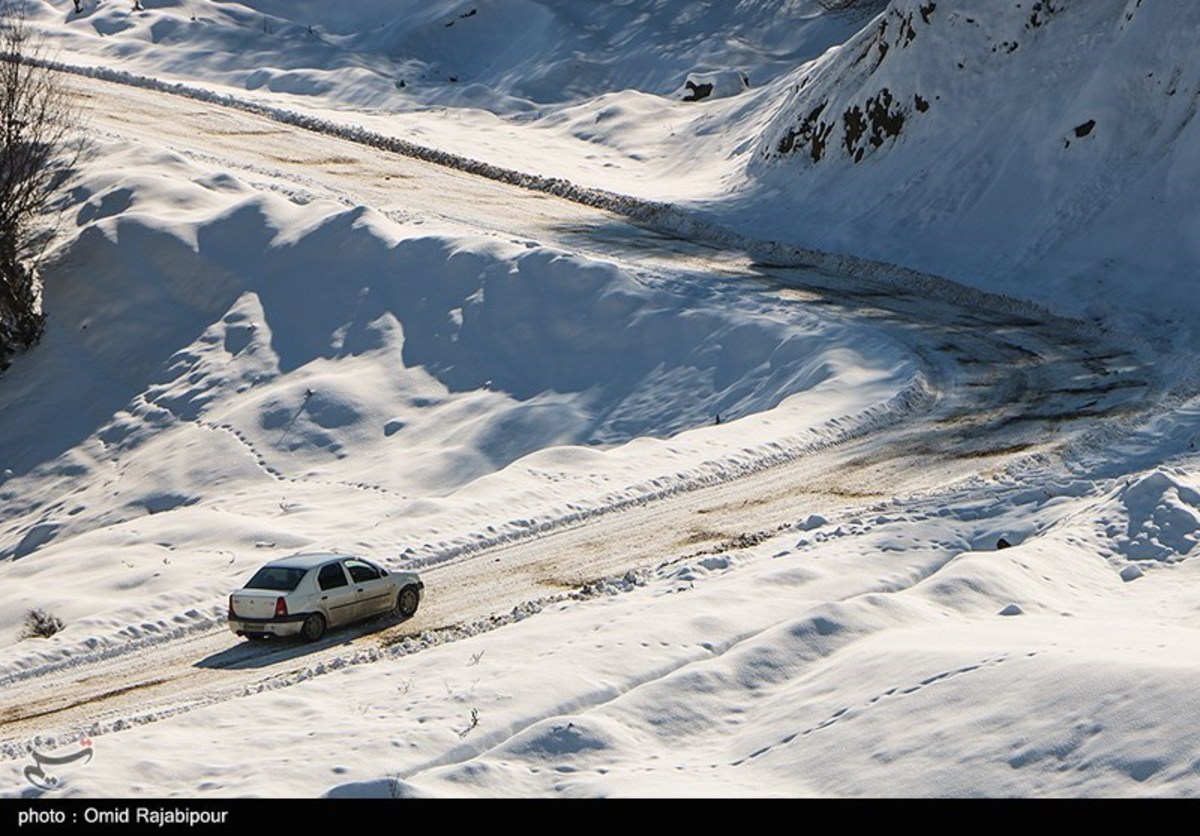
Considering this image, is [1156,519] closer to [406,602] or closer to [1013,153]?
[406,602]

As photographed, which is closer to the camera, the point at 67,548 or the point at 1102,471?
the point at 1102,471

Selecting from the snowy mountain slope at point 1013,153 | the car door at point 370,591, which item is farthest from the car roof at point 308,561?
the snowy mountain slope at point 1013,153

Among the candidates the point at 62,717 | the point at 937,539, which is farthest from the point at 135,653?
the point at 937,539

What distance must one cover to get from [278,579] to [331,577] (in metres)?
0.61

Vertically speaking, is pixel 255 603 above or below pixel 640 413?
below

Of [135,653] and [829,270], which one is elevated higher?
[829,270]

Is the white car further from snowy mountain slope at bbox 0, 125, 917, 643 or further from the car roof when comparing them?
snowy mountain slope at bbox 0, 125, 917, 643

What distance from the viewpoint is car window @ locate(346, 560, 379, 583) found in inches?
722

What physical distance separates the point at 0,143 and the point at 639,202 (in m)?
15.0

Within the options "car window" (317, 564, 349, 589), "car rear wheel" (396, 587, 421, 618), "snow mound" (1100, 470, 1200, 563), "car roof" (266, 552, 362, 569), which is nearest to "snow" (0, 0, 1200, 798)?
"snow mound" (1100, 470, 1200, 563)

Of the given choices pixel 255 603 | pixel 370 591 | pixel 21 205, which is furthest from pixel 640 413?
pixel 21 205

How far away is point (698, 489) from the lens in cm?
2216
